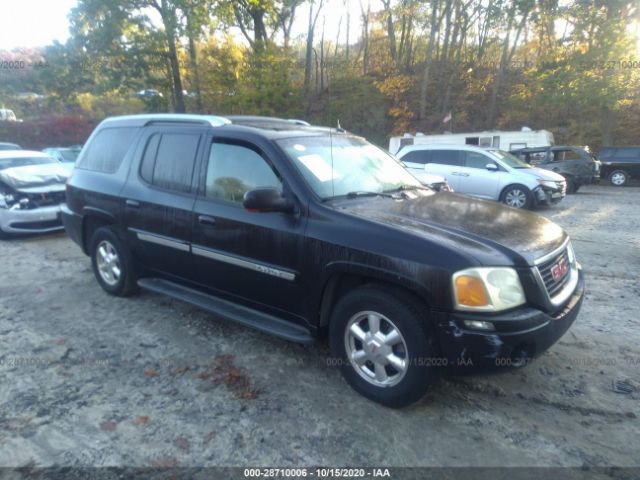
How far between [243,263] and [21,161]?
8.32 m

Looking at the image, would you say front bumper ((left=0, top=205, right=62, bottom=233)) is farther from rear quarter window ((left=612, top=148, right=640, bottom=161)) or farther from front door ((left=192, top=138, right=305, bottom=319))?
rear quarter window ((left=612, top=148, right=640, bottom=161))

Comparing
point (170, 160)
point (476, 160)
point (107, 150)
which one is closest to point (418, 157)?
point (476, 160)

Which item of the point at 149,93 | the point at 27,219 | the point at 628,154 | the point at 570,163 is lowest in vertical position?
the point at 27,219

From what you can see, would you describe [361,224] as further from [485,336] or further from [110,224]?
[110,224]

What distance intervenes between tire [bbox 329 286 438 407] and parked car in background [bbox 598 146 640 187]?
1800 centimetres

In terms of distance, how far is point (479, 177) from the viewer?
39.1 feet

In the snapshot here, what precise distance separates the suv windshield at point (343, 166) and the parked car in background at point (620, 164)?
1648cm

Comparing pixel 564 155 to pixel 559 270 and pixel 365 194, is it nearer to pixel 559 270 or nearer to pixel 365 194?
pixel 559 270

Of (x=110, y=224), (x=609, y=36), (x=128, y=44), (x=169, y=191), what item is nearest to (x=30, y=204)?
(x=110, y=224)

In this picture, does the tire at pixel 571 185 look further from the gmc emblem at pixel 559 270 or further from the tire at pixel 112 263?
the tire at pixel 112 263

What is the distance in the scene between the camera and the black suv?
2.66m

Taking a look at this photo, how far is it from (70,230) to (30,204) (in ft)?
10.9

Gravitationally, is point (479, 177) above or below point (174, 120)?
below

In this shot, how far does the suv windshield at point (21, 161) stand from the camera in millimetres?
9087
